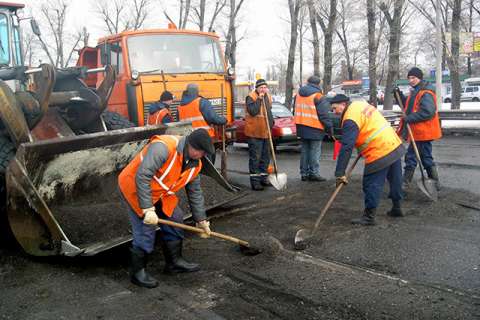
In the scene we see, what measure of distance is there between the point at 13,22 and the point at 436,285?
18.8 feet

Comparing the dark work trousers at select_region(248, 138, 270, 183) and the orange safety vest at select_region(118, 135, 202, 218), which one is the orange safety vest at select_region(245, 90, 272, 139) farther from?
the orange safety vest at select_region(118, 135, 202, 218)

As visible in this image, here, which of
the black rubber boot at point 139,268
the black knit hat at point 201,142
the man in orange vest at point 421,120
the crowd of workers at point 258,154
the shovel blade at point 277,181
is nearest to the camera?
the black knit hat at point 201,142

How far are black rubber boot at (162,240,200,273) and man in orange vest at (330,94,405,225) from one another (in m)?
1.90

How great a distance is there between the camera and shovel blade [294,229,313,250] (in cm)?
456

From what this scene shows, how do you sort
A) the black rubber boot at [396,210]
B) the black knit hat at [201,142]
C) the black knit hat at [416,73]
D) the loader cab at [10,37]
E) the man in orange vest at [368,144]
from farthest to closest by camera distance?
the black knit hat at [416,73] → the loader cab at [10,37] → the black rubber boot at [396,210] → the man in orange vest at [368,144] → the black knit hat at [201,142]

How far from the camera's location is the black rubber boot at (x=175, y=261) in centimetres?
410

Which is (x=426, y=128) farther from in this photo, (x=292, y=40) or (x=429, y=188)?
(x=292, y=40)

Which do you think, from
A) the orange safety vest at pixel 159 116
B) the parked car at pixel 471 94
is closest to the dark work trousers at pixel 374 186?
the orange safety vest at pixel 159 116

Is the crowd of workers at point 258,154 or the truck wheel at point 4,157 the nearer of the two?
the crowd of workers at point 258,154

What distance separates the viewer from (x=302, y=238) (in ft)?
15.3

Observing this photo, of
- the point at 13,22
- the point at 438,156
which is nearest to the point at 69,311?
the point at 13,22

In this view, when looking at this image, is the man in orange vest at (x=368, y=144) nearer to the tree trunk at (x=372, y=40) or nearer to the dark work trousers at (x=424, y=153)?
the dark work trousers at (x=424, y=153)

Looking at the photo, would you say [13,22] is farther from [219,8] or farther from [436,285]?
[219,8]

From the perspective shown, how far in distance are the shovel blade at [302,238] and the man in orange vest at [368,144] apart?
28.1 inches
